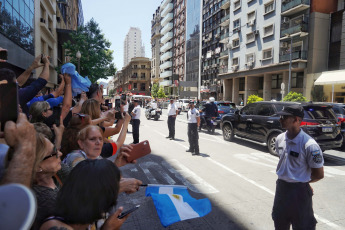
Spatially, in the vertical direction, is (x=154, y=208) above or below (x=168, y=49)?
below

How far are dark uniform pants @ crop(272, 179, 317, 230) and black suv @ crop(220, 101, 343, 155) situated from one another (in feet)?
17.8

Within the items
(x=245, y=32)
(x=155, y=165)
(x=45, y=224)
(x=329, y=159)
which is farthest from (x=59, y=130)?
(x=245, y=32)

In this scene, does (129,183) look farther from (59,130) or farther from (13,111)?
(59,130)

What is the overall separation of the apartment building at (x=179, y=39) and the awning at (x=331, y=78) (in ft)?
139

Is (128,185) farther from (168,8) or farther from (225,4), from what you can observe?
(168,8)

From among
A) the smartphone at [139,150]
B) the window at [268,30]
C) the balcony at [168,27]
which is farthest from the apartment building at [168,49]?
the smartphone at [139,150]

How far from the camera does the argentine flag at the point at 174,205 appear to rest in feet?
7.23

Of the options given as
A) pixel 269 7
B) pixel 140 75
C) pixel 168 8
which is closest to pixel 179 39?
pixel 168 8

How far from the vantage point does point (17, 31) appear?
43.9ft

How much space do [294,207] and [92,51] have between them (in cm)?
2897

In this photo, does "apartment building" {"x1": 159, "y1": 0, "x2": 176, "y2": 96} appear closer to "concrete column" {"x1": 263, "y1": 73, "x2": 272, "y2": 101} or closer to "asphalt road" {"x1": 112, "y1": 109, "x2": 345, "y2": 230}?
"concrete column" {"x1": 263, "y1": 73, "x2": 272, "y2": 101}

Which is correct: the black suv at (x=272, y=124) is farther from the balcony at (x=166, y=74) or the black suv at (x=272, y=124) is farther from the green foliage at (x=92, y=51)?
the balcony at (x=166, y=74)

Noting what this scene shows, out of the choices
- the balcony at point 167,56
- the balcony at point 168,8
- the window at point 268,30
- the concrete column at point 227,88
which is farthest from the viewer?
the balcony at point 167,56

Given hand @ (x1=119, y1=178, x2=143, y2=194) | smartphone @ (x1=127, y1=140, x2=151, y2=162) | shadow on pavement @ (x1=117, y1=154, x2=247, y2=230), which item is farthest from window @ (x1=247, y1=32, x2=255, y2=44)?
hand @ (x1=119, y1=178, x2=143, y2=194)
